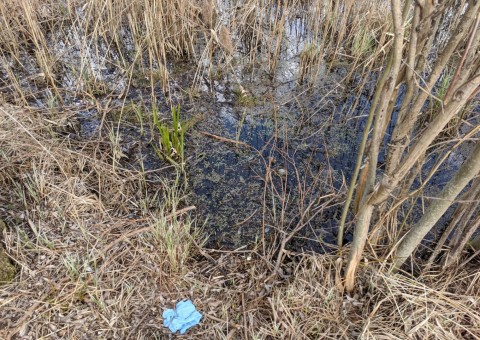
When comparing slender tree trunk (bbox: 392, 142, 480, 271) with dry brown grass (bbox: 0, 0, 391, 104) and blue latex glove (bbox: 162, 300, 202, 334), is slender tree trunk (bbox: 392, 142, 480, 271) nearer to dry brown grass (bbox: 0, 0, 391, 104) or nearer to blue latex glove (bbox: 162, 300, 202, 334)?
blue latex glove (bbox: 162, 300, 202, 334)

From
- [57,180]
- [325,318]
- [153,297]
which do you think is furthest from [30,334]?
[325,318]

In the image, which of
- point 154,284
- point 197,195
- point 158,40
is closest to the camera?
point 154,284

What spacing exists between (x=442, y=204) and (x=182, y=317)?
1083mm

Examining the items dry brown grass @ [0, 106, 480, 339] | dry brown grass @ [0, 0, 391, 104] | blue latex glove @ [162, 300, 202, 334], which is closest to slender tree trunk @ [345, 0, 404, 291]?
dry brown grass @ [0, 106, 480, 339]

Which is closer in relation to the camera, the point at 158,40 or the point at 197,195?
the point at 197,195

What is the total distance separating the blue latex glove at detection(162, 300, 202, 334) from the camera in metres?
1.44

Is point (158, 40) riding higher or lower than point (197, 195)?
higher

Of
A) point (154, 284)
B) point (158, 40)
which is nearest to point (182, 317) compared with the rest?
point (154, 284)

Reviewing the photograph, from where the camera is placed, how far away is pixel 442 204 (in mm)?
1212

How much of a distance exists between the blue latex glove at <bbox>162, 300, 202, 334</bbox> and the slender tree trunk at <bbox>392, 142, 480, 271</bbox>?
2.79ft

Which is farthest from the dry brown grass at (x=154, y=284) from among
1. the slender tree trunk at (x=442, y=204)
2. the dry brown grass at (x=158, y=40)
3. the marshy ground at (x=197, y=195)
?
the dry brown grass at (x=158, y=40)

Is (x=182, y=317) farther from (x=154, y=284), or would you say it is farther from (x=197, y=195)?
(x=197, y=195)

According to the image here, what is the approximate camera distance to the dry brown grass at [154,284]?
1383 millimetres

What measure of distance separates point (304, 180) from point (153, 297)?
1.07m
